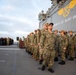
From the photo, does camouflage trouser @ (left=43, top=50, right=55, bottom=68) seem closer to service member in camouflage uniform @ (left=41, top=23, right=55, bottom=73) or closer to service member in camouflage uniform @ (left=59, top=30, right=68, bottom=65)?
service member in camouflage uniform @ (left=41, top=23, right=55, bottom=73)

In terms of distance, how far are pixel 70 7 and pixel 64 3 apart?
6.32 feet

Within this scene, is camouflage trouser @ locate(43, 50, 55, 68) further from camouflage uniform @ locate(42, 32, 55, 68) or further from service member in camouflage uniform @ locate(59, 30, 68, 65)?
service member in camouflage uniform @ locate(59, 30, 68, 65)

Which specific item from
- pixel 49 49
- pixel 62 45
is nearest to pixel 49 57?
pixel 49 49

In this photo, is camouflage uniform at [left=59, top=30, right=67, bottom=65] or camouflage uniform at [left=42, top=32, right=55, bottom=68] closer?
camouflage uniform at [left=42, top=32, right=55, bottom=68]

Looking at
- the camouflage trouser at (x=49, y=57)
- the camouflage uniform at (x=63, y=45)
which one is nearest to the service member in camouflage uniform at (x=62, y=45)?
the camouflage uniform at (x=63, y=45)

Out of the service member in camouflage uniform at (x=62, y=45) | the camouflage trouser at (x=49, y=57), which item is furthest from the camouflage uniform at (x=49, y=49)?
the service member in camouflage uniform at (x=62, y=45)

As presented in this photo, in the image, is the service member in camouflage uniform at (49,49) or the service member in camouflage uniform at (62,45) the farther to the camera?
the service member in camouflage uniform at (62,45)

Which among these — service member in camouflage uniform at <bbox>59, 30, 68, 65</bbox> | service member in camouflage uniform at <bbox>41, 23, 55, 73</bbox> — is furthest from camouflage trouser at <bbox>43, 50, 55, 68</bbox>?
service member in camouflage uniform at <bbox>59, 30, 68, 65</bbox>

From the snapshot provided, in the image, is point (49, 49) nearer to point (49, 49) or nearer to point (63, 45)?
point (49, 49)

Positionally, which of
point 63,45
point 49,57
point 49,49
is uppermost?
point 63,45

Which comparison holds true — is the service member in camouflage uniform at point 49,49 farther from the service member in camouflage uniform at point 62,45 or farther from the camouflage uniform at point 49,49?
the service member in camouflage uniform at point 62,45

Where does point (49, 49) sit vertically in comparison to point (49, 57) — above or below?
above

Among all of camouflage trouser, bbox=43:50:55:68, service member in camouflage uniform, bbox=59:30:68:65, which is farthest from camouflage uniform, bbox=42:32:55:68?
service member in camouflage uniform, bbox=59:30:68:65

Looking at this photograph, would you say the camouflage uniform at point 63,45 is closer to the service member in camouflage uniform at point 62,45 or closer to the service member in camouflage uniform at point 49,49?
the service member in camouflage uniform at point 62,45
